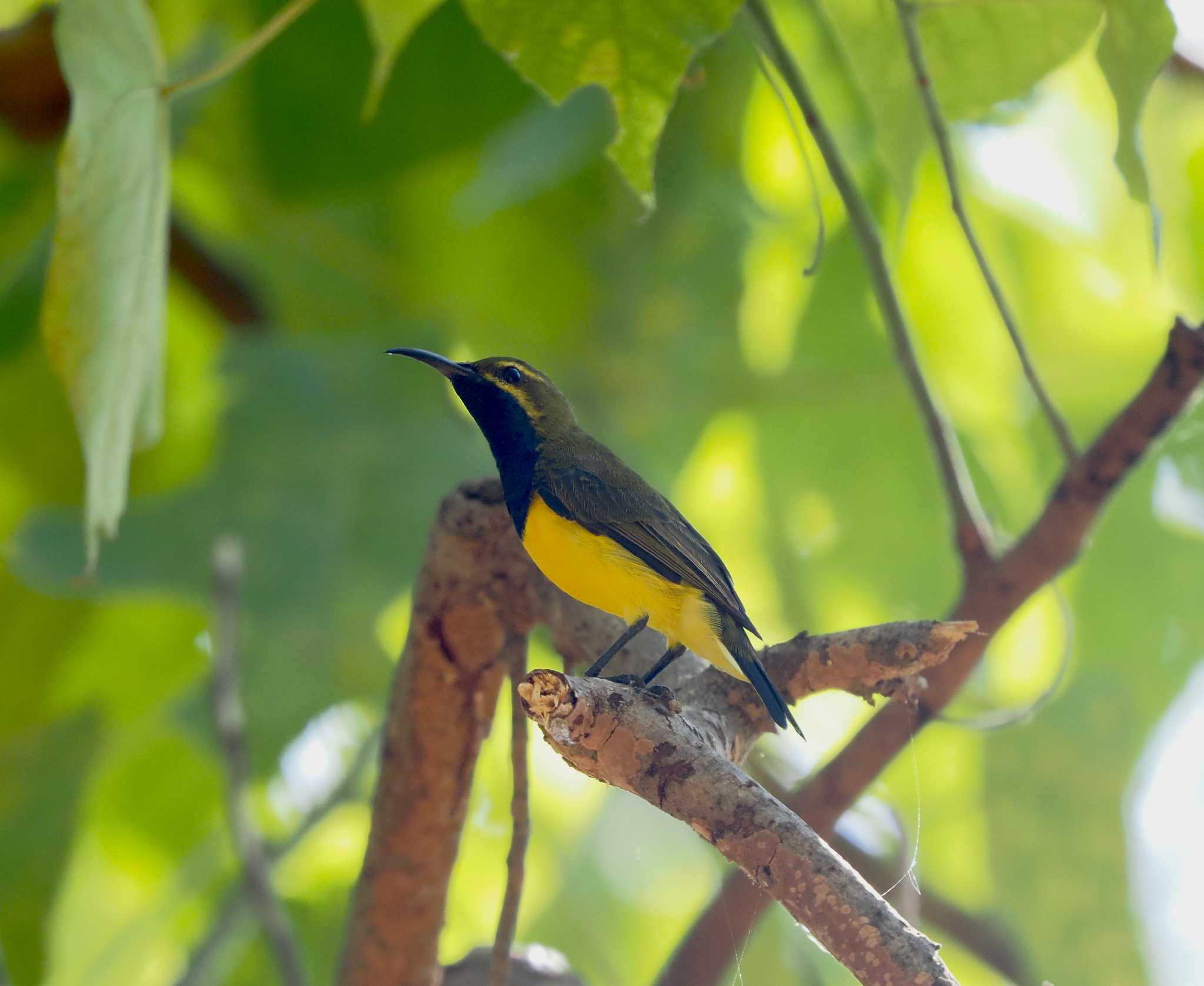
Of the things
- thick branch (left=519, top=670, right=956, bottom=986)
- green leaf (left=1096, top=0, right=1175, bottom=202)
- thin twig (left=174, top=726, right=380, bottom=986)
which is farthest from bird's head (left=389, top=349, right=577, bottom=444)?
green leaf (left=1096, top=0, right=1175, bottom=202)

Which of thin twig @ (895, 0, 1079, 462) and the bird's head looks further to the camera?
the bird's head

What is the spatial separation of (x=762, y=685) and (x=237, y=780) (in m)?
1.45

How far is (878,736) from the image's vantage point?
8.52 feet

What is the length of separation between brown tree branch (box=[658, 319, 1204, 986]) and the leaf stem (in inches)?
3.3

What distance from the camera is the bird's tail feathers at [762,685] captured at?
197 cm

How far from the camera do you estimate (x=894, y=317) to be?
246cm

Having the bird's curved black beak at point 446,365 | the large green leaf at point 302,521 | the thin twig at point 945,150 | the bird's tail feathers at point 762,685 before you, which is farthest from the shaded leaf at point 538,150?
the bird's tail feathers at point 762,685

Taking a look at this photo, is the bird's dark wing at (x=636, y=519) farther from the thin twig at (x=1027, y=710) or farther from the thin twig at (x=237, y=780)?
the thin twig at (x=237, y=780)

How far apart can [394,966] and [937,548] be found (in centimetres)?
209

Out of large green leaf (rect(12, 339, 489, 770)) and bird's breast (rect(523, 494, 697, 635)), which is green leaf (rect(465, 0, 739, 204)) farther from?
large green leaf (rect(12, 339, 489, 770))

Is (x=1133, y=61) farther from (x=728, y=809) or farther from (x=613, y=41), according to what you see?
(x=728, y=809)

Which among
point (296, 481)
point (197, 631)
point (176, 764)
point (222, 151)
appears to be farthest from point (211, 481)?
point (222, 151)

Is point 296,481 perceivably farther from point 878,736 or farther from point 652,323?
point 878,736

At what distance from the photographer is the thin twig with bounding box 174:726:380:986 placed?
315cm
